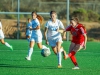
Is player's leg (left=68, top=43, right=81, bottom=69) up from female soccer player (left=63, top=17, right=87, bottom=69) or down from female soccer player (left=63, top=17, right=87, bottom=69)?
down

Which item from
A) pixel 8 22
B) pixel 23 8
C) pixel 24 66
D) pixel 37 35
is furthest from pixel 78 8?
pixel 24 66

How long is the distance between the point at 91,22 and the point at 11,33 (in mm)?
9233

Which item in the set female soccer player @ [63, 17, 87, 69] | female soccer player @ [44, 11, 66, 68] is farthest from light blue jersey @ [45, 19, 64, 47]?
female soccer player @ [63, 17, 87, 69]

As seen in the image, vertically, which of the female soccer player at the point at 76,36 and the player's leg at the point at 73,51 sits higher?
the female soccer player at the point at 76,36

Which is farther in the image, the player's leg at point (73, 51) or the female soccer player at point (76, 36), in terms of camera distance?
the player's leg at point (73, 51)

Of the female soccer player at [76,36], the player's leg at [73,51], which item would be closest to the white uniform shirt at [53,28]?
the female soccer player at [76,36]

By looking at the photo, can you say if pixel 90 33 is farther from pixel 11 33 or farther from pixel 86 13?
pixel 11 33

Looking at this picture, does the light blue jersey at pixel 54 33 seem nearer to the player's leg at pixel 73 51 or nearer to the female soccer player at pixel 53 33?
the female soccer player at pixel 53 33

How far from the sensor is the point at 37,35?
611 inches

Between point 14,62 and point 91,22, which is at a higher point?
point 14,62

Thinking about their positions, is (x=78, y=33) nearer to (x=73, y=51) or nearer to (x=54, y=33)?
(x=73, y=51)

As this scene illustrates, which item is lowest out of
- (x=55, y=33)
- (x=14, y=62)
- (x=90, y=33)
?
(x=90, y=33)

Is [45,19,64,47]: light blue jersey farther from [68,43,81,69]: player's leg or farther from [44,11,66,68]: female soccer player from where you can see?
[68,43,81,69]: player's leg

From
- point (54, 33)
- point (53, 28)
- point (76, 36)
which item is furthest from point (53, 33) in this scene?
point (76, 36)
